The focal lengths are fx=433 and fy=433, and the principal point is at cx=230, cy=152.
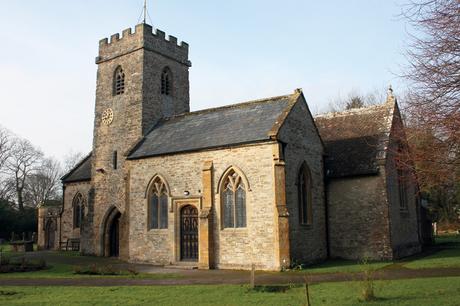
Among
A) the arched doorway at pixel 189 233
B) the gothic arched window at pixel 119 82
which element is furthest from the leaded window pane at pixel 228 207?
the gothic arched window at pixel 119 82

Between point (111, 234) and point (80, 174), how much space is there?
8811mm

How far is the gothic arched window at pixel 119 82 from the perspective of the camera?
29.8m

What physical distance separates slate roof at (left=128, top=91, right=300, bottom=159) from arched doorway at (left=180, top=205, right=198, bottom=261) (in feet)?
10.8

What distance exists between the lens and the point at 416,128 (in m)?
11.6

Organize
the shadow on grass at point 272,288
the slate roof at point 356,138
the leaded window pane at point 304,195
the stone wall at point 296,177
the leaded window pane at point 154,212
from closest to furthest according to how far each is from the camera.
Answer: the shadow on grass at point 272,288 < the stone wall at point 296,177 < the leaded window pane at point 304,195 < the leaded window pane at point 154,212 < the slate roof at point 356,138

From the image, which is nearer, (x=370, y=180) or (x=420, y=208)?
(x=370, y=180)

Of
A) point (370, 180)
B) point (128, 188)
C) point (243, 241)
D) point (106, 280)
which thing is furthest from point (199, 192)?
point (370, 180)

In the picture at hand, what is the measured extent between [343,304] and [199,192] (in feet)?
41.1

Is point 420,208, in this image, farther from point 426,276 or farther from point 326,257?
Result: point 426,276

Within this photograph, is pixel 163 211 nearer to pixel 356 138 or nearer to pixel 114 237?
pixel 114 237

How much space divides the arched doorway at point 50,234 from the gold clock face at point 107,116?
43.9ft

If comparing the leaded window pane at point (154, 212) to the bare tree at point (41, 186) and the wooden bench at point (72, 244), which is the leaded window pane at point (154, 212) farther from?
the bare tree at point (41, 186)

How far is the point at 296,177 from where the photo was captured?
858 inches

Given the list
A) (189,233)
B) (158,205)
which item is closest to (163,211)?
(158,205)
